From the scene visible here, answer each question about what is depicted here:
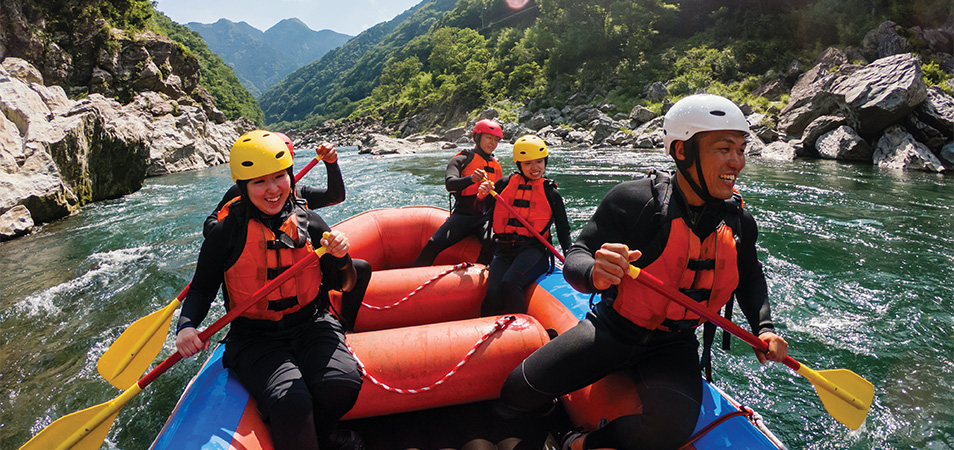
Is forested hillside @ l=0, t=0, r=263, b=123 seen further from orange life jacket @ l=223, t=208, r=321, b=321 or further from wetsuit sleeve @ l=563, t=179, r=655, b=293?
wetsuit sleeve @ l=563, t=179, r=655, b=293

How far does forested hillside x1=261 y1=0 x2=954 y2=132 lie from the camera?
24.0 metres

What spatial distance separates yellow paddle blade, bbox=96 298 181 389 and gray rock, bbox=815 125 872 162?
17351 mm

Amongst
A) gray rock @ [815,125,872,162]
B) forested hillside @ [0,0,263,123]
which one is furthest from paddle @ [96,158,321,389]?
forested hillside @ [0,0,263,123]

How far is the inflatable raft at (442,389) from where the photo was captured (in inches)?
73.9

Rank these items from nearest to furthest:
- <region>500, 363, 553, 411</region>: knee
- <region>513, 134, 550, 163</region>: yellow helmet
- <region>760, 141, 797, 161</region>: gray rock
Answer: <region>500, 363, 553, 411</region>: knee < <region>513, 134, 550, 163</region>: yellow helmet < <region>760, 141, 797, 161</region>: gray rock

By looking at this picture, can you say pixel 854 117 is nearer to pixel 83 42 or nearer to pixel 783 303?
pixel 783 303

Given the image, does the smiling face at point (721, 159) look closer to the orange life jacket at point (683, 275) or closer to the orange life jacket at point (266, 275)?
the orange life jacket at point (683, 275)

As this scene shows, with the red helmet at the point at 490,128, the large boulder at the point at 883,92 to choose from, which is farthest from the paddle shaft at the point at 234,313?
the large boulder at the point at 883,92

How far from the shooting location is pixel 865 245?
5941 millimetres

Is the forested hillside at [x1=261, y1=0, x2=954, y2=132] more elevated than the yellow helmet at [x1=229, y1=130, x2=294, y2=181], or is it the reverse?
the forested hillside at [x1=261, y1=0, x2=954, y2=132]

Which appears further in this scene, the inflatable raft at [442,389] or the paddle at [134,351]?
the paddle at [134,351]

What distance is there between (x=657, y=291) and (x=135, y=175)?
1389 centimetres

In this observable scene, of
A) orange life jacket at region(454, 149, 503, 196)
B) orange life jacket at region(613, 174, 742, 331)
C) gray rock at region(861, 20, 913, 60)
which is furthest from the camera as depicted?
gray rock at region(861, 20, 913, 60)

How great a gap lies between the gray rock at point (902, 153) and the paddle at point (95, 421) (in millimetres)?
15826
